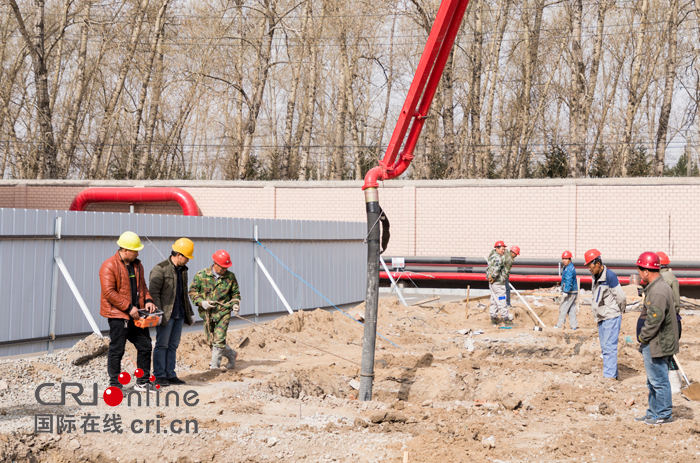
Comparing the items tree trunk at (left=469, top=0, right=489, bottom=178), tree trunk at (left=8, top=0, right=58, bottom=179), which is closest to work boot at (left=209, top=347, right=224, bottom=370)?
tree trunk at (left=8, top=0, right=58, bottom=179)

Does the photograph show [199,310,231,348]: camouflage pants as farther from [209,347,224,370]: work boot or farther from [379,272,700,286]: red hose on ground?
[379,272,700,286]: red hose on ground

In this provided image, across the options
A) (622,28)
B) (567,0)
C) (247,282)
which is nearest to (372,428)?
(247,282)

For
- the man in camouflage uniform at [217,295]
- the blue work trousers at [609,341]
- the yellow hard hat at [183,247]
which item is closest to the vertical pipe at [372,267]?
the man in camouflage uniform at [217,295]

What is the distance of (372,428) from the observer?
6484mm

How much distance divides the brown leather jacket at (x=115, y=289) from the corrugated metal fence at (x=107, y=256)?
9.26 feet

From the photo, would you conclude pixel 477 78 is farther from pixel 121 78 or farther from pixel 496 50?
pixel 121 78

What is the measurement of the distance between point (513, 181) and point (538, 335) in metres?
8.60

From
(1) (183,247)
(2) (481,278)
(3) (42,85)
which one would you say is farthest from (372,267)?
(3) (42,85)

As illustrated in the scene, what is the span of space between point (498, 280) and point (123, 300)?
889cm

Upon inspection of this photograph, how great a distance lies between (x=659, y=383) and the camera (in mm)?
6797

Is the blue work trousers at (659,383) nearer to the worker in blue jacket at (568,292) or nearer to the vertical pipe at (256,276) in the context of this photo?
the worker in blue jacket at (568,292)

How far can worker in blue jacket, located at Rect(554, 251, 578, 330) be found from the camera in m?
13.4

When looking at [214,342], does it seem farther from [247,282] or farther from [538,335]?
[538,335]

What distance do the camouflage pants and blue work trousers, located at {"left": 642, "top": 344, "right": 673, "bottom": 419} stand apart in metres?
5.09
